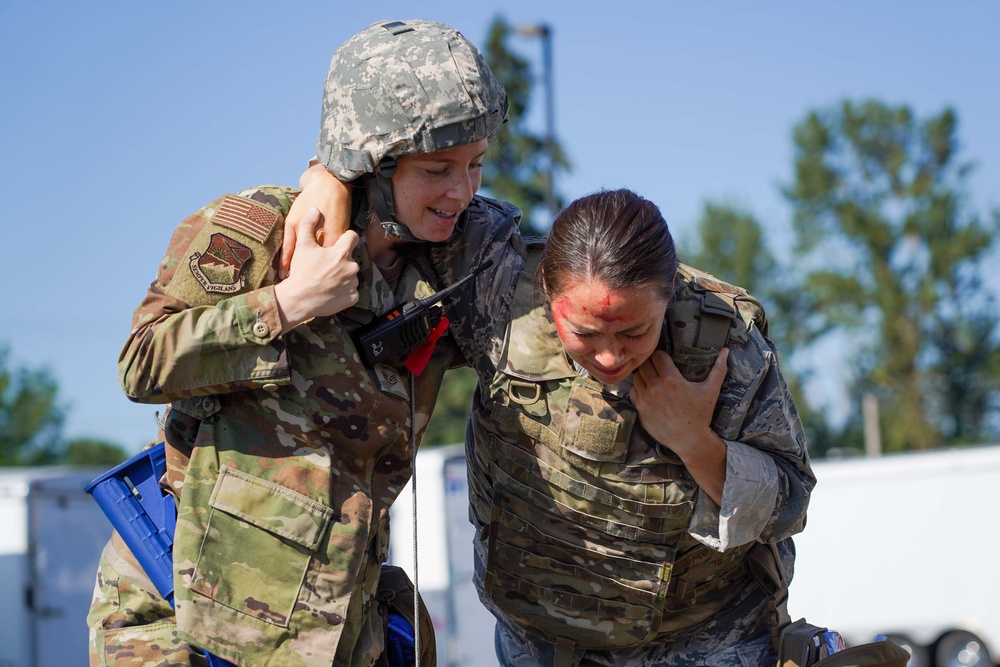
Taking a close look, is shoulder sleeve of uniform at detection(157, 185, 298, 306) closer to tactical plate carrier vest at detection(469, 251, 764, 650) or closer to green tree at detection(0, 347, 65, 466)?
tactical plate carrier vest at detection(469, 251, 764, 650)

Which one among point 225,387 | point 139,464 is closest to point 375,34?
point 225,387

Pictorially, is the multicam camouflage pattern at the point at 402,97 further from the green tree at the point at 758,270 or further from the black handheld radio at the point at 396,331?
the green tree at the point at 758,270

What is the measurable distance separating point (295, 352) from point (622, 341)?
0.86m

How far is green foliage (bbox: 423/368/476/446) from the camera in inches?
1334

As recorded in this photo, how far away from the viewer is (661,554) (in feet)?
10.6

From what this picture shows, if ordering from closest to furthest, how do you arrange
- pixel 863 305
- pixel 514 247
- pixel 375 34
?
1. pixel 375 34
2. pixel 514 247
3. pixel 863 305

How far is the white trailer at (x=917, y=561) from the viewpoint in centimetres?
1080

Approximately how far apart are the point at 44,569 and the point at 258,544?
8.26m

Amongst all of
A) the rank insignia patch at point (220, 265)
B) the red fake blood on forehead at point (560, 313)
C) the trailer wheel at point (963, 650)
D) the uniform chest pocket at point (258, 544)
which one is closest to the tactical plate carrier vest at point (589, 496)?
the red fake blood on forehead at point (560, 313)

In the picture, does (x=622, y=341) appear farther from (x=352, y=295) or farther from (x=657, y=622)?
(x=657, y=622)

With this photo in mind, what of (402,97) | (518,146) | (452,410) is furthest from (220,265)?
(452,410)

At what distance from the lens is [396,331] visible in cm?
288

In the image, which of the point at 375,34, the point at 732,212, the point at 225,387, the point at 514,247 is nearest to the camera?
the point at 225,387

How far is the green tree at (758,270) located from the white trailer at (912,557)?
96.7ft
